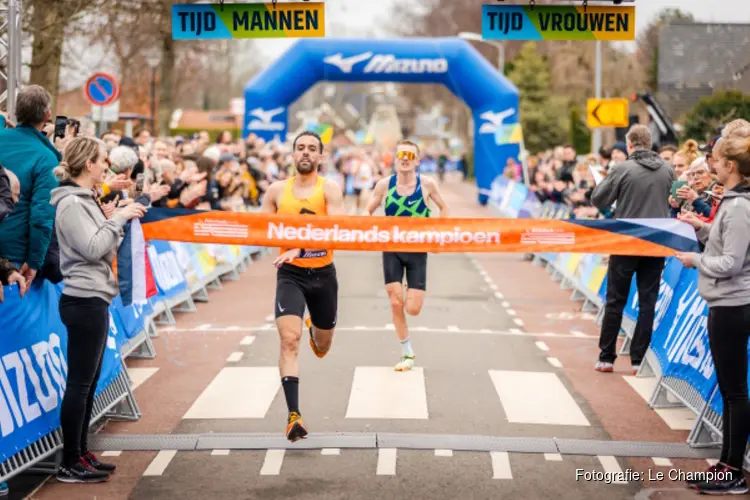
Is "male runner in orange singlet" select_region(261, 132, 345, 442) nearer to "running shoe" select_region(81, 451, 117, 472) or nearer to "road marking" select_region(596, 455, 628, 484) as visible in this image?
"running shoe" select_region(81, 451, 117, 472)

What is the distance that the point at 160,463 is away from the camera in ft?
25.0

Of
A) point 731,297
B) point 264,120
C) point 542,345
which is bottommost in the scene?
point 542,345

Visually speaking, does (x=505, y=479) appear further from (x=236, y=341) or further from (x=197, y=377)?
(x=236, y=341)

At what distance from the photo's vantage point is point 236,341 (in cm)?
1291

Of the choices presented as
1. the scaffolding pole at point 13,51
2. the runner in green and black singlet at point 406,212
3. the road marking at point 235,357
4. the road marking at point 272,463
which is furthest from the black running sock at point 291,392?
the scaffolding pole at point 13,51

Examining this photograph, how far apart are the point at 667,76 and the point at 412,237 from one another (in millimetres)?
25270

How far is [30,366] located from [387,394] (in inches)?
133

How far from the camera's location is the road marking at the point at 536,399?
903cm

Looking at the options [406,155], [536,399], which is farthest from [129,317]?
[536,399]

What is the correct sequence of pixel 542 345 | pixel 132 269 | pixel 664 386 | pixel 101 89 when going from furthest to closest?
1. pixel 101 89
2. pixel 542 345
3. pixel 664 386
4. pixel 132 269

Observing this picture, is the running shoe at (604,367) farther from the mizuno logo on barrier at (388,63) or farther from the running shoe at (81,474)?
the mizuno logo on barrier at (388,63)

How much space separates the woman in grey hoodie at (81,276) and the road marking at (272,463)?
0.98 m

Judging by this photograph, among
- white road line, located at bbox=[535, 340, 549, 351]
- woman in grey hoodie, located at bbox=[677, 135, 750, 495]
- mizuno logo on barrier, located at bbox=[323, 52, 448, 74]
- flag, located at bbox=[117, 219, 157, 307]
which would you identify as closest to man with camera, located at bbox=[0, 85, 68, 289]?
flag, located at bbox=[117, 219, 157, 307]

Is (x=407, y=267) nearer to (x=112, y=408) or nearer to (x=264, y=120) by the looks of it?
(x=112, y=408)
